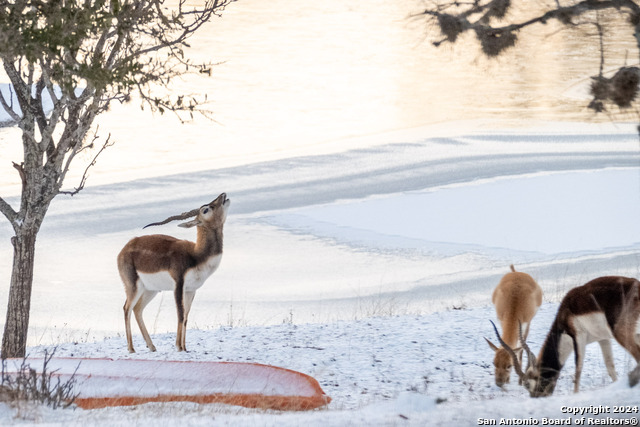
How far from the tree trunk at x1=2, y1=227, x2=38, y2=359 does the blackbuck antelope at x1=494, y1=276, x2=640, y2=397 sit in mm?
6575

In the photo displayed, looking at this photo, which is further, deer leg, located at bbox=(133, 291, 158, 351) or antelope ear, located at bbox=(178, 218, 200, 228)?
deer leg, located at bbox=(133, 291, 158, 351)

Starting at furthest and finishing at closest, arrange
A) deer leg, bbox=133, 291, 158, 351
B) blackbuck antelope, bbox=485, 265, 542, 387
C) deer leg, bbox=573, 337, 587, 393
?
deer leg, bbox=133, 291, 158, 351 → blackbuck antelope, bbox=485, 265, 542, 387 → deer leg, bbox=573, 337, 587, 393

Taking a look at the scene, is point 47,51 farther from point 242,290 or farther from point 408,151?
point 408,151

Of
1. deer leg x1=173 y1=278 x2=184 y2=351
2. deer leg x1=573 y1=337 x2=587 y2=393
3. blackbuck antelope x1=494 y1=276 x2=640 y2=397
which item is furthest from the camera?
deer leg x1=173 y1=278 x2=184 y2=351

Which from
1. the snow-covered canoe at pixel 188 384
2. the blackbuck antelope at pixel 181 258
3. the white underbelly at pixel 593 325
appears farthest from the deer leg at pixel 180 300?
the white underbelly at pixel 593 325

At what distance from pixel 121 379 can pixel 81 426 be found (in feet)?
6.85

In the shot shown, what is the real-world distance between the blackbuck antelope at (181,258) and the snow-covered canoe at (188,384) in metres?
1.73

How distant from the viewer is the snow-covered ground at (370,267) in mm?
9569

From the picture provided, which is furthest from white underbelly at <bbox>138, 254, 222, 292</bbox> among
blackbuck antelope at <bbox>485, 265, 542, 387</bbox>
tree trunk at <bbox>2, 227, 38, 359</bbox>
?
blackbuck antelope at <bbox>485, 265, 542, 387</bbox>

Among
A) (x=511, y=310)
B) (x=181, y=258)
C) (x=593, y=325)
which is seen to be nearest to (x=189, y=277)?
(x=181, y=258)

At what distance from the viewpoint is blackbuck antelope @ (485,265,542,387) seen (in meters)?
10.1

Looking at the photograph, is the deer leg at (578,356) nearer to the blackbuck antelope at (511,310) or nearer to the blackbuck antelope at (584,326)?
the blackbuck antelope at (584,326)

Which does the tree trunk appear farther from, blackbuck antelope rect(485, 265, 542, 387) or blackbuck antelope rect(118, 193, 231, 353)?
blackbuck antelope rect(485, 265, 542, 387)

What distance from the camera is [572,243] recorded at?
21.6 m
